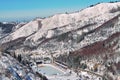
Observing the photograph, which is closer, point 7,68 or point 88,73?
point 7,68

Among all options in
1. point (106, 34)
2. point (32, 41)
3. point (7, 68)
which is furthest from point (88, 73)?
point (32, 41)

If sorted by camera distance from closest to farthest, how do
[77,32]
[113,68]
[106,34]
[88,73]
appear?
1. [113,68]
2. [88,73]
3. [106,34]
4. [77,32]

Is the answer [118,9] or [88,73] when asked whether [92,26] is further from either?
[88,73]

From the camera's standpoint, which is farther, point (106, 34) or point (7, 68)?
point (106, 34)

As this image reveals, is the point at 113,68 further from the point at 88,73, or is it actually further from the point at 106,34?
the point at 106,34

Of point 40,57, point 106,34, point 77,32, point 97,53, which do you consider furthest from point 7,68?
point 77,32

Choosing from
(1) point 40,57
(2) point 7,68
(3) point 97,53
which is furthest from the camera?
(1) point 40,57

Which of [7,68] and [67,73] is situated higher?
[7,68]

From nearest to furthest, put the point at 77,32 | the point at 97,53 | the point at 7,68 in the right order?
1. the point at 7,68
2. the point at 97,53
3. the point at 77,32

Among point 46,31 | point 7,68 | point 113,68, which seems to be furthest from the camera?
point 46,31
